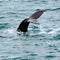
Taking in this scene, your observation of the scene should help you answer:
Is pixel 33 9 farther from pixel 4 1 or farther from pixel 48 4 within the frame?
pixel 4 1

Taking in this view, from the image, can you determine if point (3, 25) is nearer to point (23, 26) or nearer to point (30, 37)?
point (23, 26)

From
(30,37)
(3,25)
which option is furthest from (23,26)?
(3,25)

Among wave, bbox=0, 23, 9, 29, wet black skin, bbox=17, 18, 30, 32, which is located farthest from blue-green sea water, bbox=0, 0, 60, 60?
wet black skin, bbox=17, 18, 30, 32

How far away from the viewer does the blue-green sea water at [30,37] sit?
1099 cm

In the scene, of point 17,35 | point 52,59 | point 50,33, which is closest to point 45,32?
point 50,33

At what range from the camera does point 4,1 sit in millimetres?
20094

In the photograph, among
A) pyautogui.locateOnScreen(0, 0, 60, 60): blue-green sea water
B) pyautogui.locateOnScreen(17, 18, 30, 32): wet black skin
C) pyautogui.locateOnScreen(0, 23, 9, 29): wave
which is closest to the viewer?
pyautogui.locateOnScreen(0, 0, 60, 60): blue-green sea water

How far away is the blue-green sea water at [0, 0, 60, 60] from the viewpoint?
10986 millimetres

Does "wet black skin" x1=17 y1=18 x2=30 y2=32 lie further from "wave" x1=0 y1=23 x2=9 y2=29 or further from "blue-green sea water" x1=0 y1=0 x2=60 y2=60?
"wave" x1=0 y1=23 x2=9 y2=29

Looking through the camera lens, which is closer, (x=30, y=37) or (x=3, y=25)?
(x=30, y=37)

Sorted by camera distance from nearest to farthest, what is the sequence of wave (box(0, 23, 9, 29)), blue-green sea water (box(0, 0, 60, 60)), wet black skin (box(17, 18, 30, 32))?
blue-green sea water (box(0, 0, 60, 60)) < wet black skin (box(17, 18, 30, 32)) < wave (box(0, 23, 9, 29))

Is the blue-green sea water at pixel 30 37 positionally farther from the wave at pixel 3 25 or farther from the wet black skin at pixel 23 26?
the wet black skin at pixel 23 26

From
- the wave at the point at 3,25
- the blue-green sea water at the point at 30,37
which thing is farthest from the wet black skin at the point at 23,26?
the wave at the point at 3,25

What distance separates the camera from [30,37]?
41.2 ft
